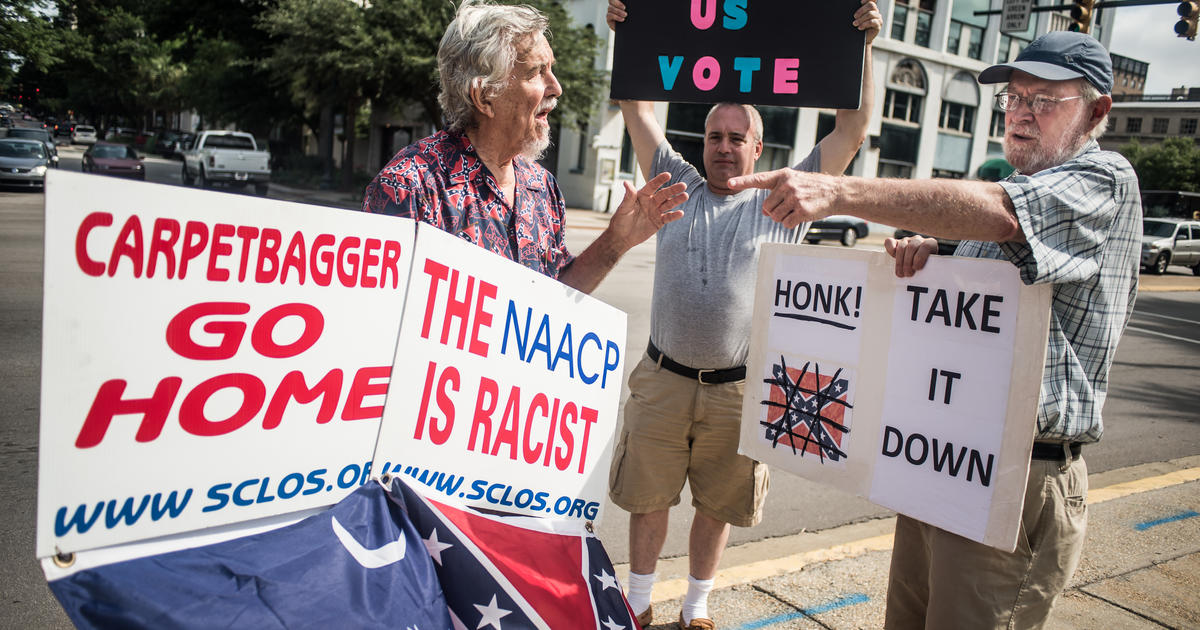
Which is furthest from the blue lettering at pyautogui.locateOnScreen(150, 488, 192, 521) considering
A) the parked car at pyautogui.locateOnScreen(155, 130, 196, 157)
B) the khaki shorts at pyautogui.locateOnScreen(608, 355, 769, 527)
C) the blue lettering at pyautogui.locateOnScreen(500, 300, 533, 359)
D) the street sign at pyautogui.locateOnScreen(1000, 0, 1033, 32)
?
the parked car at pyautogui.locateOnScreen(155, 130, 196, 157)

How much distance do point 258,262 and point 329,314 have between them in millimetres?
192

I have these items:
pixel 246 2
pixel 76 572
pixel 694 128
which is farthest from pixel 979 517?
pixel 246 2

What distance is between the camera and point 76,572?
1.47m

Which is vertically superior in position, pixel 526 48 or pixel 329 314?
pixel 526 48

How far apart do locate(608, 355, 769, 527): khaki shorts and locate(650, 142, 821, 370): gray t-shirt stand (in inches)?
5.2

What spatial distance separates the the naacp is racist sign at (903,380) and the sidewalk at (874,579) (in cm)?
99

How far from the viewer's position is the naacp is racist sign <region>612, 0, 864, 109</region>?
2629 mm

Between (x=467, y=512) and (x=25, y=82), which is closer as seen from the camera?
(x=467, y=512)

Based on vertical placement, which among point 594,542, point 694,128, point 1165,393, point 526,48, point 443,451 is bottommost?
point 1165,393

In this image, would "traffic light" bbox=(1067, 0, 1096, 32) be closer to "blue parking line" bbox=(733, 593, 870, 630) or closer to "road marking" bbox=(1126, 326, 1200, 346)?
"road marking" bbox=(1126, 326, 1200, 346)

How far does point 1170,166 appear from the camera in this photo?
194ft

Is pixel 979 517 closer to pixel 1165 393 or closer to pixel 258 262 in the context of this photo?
pixel 258 262

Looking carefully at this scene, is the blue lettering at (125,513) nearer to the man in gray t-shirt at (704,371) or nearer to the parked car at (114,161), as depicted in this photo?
the man in gray t-shirt at (704,371)

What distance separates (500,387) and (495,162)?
736mm
